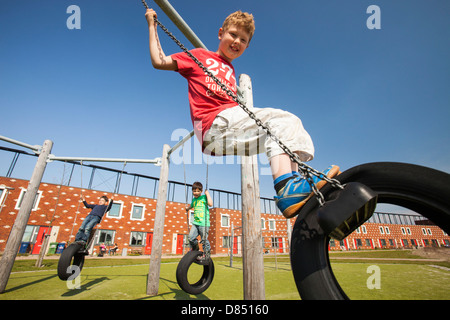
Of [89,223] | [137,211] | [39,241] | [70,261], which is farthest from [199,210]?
[137,211]

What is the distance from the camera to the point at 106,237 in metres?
21.0

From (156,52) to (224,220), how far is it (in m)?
28.8

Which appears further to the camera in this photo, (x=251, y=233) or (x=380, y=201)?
(x=251, y=233)

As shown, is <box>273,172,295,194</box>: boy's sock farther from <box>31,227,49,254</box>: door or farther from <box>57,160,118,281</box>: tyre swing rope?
<box>31,227,49,254</box>: door

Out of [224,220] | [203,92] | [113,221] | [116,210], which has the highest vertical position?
[116,210]

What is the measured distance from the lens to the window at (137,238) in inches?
891

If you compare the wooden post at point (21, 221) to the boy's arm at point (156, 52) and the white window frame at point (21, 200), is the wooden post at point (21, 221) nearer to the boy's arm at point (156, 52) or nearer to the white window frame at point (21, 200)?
the boy's arm at point (156, 52)

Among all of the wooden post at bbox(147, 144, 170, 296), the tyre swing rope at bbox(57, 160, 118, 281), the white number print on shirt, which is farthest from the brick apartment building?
the white number print on shirt

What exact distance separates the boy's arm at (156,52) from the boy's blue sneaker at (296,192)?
4.26ft

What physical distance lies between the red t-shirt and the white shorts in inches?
3.4

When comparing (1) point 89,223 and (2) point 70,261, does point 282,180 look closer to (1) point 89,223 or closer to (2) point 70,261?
(2) point 70,261

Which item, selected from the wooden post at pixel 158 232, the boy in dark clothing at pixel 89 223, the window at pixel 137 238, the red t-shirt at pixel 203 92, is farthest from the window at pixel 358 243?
the red t-shirt at pixel 203 92

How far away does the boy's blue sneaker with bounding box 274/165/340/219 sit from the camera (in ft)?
3.11
